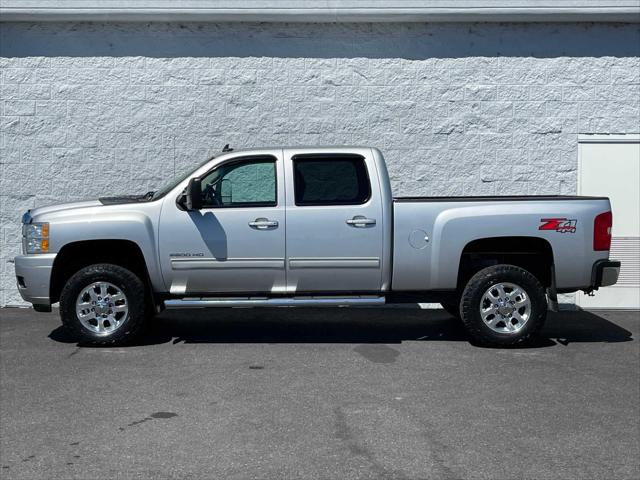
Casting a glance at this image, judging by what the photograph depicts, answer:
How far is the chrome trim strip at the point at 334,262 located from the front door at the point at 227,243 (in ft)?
0.53

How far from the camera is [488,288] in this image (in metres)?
9.61

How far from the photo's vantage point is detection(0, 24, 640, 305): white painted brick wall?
12789mm

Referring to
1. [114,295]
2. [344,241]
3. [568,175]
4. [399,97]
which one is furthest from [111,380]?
[568,175]

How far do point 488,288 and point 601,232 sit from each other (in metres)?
1.33

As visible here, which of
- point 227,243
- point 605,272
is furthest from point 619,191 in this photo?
point 227,243

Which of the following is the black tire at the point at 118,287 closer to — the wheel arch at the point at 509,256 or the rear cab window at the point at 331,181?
the rear cab window at the point at 331,181

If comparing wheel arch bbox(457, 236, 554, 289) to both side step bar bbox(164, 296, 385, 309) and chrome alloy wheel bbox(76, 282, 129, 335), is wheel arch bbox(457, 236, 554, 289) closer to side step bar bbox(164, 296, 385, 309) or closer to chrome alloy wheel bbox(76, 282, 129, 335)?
side step bar bbox(164, 296, 385, 309)

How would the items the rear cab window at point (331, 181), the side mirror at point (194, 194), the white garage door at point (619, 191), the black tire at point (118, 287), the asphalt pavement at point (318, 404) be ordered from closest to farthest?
1. the asphalt pavement at point (318, 404)
2. the side mirror at point (194, 194)
3. the black tire at point (118, 287)
4. the rear cab window at point (331, 181)
5. the white garage door at point (619, 191)

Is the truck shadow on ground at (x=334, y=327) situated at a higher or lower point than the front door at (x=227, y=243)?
lower

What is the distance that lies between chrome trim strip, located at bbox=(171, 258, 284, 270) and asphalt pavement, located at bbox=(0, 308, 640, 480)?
0.87 meters

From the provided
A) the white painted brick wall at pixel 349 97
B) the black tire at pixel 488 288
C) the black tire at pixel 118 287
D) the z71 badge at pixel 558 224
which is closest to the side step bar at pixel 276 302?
the black tire at pixel 118 287

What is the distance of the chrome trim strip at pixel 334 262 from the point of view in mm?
9602

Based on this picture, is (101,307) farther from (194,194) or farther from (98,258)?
(194,194)

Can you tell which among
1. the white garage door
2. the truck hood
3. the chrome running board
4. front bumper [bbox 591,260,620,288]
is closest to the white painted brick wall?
the white garage door
